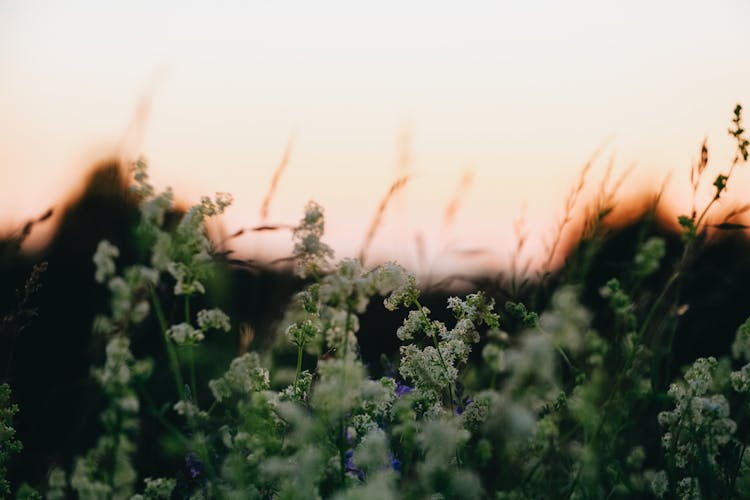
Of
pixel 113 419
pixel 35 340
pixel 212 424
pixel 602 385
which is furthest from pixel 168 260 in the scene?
pixel 35 340

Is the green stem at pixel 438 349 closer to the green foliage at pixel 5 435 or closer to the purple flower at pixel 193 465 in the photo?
the purple flower at pixel 193 465

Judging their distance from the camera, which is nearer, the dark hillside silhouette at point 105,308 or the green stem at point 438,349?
the dark hillside silhouette at point 105,308

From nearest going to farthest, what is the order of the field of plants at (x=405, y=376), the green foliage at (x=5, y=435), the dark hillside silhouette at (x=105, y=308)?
the field of plants at (x=405, y=376)
the dark hillside silhouette at (x=105, y=308)
the green foliage at (x=5, y=435)

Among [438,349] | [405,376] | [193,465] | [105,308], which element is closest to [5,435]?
[193,465]

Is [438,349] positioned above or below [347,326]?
below

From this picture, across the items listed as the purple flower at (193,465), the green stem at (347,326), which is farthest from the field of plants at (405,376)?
the purple flower at (193,465)

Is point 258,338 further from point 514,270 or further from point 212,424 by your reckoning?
point 514,270

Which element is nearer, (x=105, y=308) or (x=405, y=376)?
(x=405, y=376)

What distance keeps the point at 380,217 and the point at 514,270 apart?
0.44 meters

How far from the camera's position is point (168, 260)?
6.61ft

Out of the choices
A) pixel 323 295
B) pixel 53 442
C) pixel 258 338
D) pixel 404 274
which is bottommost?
pixel 53 442

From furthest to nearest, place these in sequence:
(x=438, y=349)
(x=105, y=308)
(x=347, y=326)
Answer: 1. (x=105, y=308)
2. (x=438, y=349)
3. (x=347, y=326)

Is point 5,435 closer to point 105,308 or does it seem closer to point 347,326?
point 347,326

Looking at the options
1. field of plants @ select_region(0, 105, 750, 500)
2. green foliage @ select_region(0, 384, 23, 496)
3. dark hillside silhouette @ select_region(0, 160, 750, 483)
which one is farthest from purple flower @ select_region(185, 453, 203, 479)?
green foliage @ select_region(0, 384, 23, 496)
